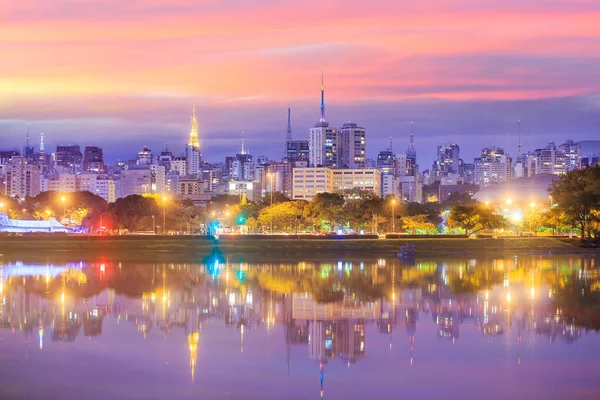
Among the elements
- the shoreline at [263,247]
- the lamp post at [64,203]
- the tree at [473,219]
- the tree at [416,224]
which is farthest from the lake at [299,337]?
the lamp post at [64,203]

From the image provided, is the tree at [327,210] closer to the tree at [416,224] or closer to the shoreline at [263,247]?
the tree at [416,224]

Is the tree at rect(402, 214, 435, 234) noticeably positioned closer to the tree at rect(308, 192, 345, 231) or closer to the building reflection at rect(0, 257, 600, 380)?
the tree at rect(308, 192, 345, 231)

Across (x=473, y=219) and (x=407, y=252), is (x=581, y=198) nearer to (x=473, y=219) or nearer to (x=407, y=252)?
(x=473, y=219)

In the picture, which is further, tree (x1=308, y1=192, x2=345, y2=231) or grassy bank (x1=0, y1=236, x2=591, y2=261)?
tree (x1=308, y1=192, x2=345, y2=231)

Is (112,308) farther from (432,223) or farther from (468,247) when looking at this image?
(432,223)

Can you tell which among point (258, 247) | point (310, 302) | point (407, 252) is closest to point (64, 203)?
point (258, 247)

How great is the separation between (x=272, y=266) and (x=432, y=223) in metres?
70.4

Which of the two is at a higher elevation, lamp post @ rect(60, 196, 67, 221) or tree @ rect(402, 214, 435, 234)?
lamp post @ rect(60, 196, 67, 221)

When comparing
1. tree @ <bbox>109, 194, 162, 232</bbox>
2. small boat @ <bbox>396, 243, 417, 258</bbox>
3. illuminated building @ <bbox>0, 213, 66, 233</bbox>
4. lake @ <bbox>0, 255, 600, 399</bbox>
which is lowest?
lake @ <bbox>0, 255, 600, 399</bbox>

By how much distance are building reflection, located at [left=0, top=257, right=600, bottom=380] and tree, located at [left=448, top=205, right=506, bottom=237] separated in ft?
146

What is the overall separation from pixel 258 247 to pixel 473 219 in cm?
3174

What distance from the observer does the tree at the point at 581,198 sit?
313 ft

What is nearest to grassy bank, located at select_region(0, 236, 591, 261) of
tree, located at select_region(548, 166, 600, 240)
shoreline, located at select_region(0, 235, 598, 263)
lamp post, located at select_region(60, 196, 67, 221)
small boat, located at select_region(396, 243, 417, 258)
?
shoreline, located at select_region(0, 235, 598, 263)

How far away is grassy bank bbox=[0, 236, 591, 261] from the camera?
280ft
